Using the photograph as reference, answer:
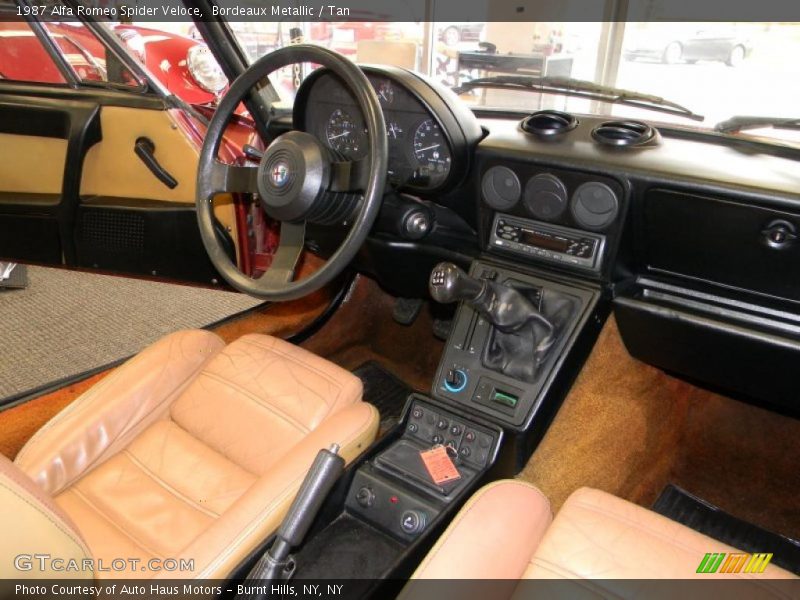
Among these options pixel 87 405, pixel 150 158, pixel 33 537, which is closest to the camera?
pixel 33 537

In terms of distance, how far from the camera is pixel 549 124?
5.15 ft

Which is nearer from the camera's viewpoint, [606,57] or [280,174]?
[280,174]

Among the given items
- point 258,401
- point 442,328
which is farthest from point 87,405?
point 442,328

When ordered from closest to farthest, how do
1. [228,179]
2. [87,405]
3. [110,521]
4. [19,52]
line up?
[110,521] → [87,405] → [228,179] → [19,52]

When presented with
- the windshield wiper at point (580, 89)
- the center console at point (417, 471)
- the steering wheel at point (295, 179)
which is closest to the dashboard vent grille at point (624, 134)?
the windshield wiper at point (580, 89)

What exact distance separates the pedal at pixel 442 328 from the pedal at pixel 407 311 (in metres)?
0.11

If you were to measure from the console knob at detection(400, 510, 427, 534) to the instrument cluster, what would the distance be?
82 centimetres

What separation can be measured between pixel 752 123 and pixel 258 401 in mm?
1332

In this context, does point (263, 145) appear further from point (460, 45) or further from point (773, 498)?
point (773, 498)

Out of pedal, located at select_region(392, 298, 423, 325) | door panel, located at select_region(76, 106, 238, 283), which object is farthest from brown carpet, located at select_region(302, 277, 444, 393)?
door panel, located at select_region(76, 106, 238, 283)

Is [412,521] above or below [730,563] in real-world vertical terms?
below

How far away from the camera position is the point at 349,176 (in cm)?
128

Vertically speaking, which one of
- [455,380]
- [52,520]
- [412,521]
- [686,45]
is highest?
[686,45]

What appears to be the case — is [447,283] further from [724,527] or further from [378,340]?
[378,340]
